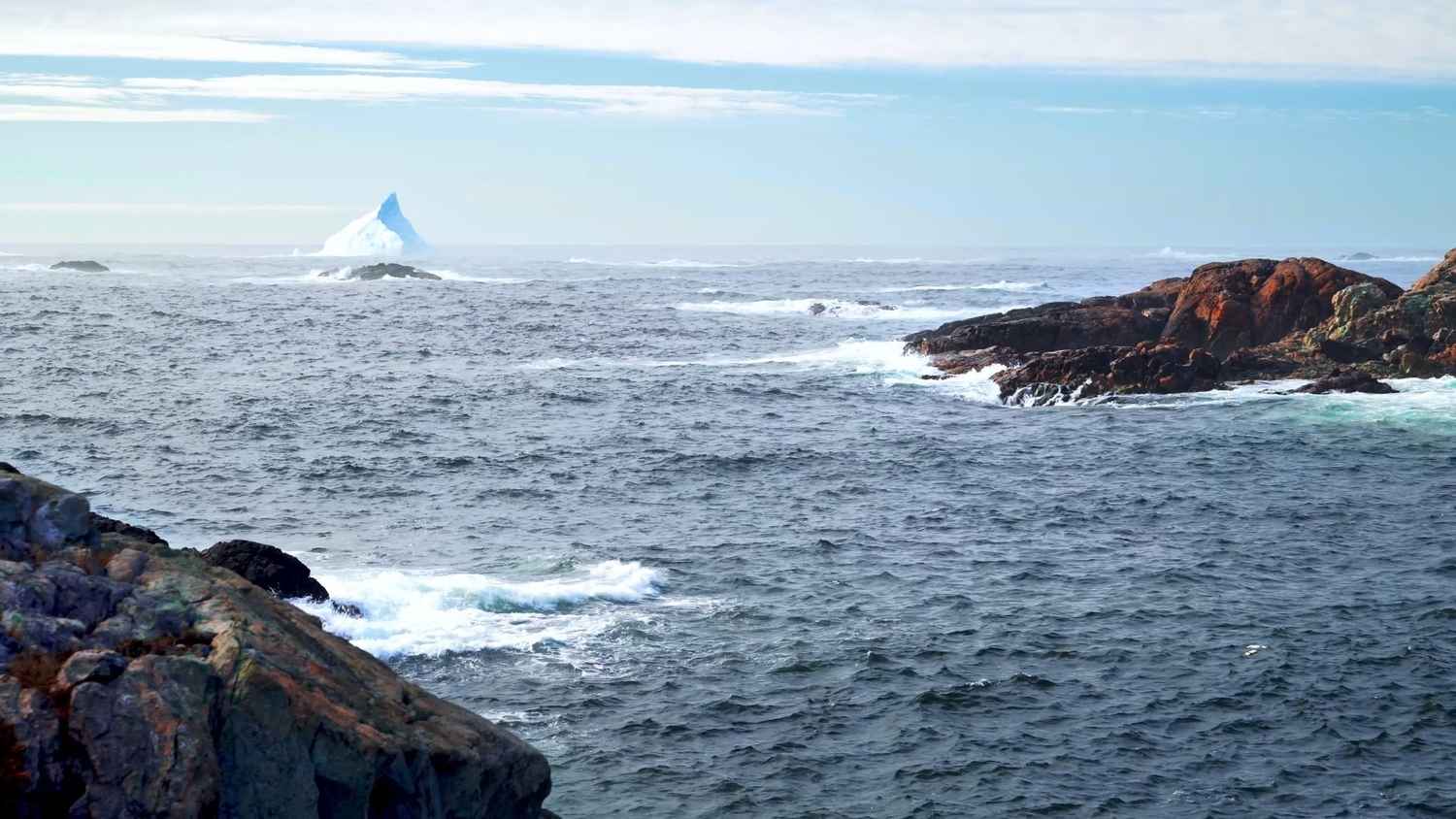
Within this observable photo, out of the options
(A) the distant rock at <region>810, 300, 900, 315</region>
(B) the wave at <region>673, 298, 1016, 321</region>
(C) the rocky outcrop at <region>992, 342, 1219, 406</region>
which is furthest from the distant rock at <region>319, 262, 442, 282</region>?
(C) the rocky outcrop at <region>992, 342, 1219, 406</region>

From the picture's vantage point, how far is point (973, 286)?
147375mm

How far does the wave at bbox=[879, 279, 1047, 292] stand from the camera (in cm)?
13988

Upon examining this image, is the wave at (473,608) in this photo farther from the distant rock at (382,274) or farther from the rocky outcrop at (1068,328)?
the distant rock at (382,274)

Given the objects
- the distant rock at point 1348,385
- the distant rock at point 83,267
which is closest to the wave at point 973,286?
the distant rock at point 1348,385

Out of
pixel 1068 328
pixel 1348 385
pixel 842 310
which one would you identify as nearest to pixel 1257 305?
pixel 1068 328

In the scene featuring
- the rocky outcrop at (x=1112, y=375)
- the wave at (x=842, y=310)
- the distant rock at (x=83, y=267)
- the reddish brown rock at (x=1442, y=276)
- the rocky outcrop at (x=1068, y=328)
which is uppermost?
the reddish brown rock at (x=1442, y=276)

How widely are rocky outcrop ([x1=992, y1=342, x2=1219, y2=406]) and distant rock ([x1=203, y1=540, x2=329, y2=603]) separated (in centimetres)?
3544

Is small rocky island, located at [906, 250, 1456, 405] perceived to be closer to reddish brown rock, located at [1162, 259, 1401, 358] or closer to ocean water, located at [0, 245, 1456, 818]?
reddish brown rock, located at [1162, 259, 1401, 358]

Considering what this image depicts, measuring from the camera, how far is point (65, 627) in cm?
1261

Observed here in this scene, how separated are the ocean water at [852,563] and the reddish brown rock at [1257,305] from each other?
822 cm

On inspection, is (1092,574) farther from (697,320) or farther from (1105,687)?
(697,320)

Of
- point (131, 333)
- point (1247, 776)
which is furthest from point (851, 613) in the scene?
point (131, 333)

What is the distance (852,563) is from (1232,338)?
3694 cm

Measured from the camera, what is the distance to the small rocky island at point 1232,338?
54250mm
